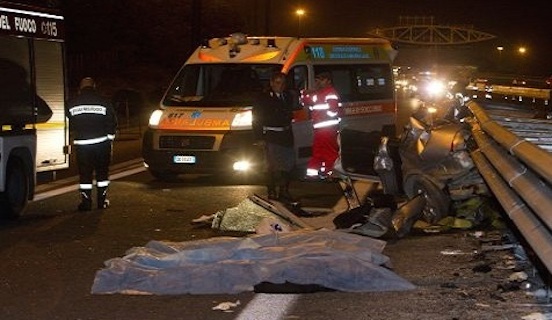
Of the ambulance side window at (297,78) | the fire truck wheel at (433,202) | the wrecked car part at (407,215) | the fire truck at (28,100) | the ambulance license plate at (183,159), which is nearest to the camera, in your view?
the wrecked car part at (407,215)

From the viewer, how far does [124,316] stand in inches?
264

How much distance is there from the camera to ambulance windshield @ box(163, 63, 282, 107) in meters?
15.1

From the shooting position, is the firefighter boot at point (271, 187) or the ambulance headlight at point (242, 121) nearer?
the firefighter boot at point (271, 187)

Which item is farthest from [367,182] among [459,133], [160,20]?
[160,20]

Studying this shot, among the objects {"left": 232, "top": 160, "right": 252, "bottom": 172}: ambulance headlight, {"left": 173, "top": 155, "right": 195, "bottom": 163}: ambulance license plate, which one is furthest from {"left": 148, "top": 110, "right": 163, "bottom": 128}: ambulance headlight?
{"left": 232, "top": 160, "right": 252, "bottom": 172}: ambulance headlight

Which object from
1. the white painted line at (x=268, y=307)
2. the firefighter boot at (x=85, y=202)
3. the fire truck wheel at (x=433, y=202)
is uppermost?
the fire truck wheel at (x=433, y=202)

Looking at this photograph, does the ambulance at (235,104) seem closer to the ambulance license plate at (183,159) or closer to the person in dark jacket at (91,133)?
the ambulance license plate at (183,159)

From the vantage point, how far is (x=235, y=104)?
14961mm

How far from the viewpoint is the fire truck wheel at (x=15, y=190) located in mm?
11273

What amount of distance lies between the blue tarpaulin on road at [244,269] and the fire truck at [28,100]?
11.9 ft

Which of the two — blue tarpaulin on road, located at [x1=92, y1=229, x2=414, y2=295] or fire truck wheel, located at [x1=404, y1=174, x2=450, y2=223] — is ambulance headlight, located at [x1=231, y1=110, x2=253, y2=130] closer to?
fire truck wheel, located at [x1=404, y1=174, x2=450, y2=223]

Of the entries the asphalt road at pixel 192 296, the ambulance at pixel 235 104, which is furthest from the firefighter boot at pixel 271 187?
the ambulance at pixel 235 104

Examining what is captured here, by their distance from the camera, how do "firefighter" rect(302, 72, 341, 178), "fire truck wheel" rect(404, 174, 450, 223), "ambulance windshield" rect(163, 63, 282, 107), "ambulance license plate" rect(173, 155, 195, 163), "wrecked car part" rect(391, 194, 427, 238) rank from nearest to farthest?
"wrecked car part" rect(391, 194, 427, 238), "fire truck wheel" rect(404, 174, 450, 223), "firefighter" rect(302, 72, 341, 178), "ambulance license plate" rect(173, 155, 195, 163), "ambulance windshield" rect(163, 63, 282, 107)

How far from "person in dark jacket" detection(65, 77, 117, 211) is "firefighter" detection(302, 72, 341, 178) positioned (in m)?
2.63
